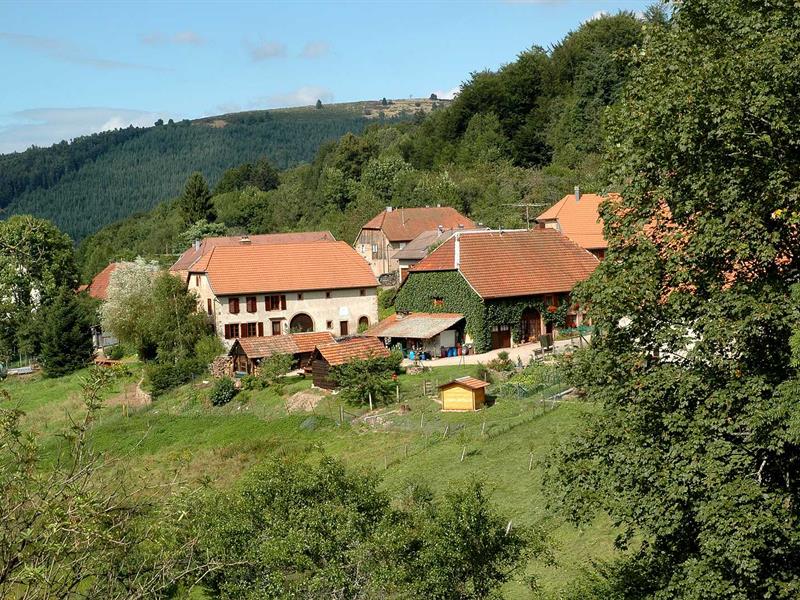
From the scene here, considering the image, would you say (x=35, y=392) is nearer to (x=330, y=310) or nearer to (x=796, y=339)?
(x=330, y=310)

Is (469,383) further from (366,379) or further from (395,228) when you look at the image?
(395,228)

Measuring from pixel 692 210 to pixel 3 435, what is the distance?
977 centimetres

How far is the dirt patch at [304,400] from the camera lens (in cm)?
3916

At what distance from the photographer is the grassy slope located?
75.3 ft

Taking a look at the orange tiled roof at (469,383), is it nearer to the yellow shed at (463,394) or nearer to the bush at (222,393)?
the yellow shed at (463,394)

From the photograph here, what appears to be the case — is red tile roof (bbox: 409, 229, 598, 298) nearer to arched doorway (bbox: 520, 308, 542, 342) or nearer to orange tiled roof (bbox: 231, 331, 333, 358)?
arched doorway (bbox: 520, 308, 542, 342)

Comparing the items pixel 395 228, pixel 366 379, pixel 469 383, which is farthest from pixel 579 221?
pixel 469 383

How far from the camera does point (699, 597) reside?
13.5 meters

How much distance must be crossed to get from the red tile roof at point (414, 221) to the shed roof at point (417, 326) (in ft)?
83.0

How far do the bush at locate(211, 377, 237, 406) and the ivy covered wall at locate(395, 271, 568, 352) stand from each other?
431 inches

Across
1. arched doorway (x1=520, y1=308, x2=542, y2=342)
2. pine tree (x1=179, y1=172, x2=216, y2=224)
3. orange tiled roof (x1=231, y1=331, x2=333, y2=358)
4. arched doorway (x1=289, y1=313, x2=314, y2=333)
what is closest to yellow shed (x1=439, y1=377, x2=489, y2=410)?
orange tiled roof (x1=231, y1=331, x2=333, y2=358)

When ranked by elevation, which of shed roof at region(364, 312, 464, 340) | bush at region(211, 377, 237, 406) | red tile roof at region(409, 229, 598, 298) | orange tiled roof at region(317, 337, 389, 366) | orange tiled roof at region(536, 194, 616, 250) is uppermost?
orange tiled roof at region(536, 194, 616, 250)

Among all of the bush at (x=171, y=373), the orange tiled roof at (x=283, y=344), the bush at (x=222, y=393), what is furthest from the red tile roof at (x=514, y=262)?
the bush at (x=171, y=373)

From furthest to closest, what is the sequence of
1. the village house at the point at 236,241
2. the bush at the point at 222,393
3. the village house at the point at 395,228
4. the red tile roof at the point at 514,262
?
1. the village house at the point at 236,241
2. the village house at the point at 395,228
3. the red tile roof at the point at 514,262
4. the bush at the point at 222,393
